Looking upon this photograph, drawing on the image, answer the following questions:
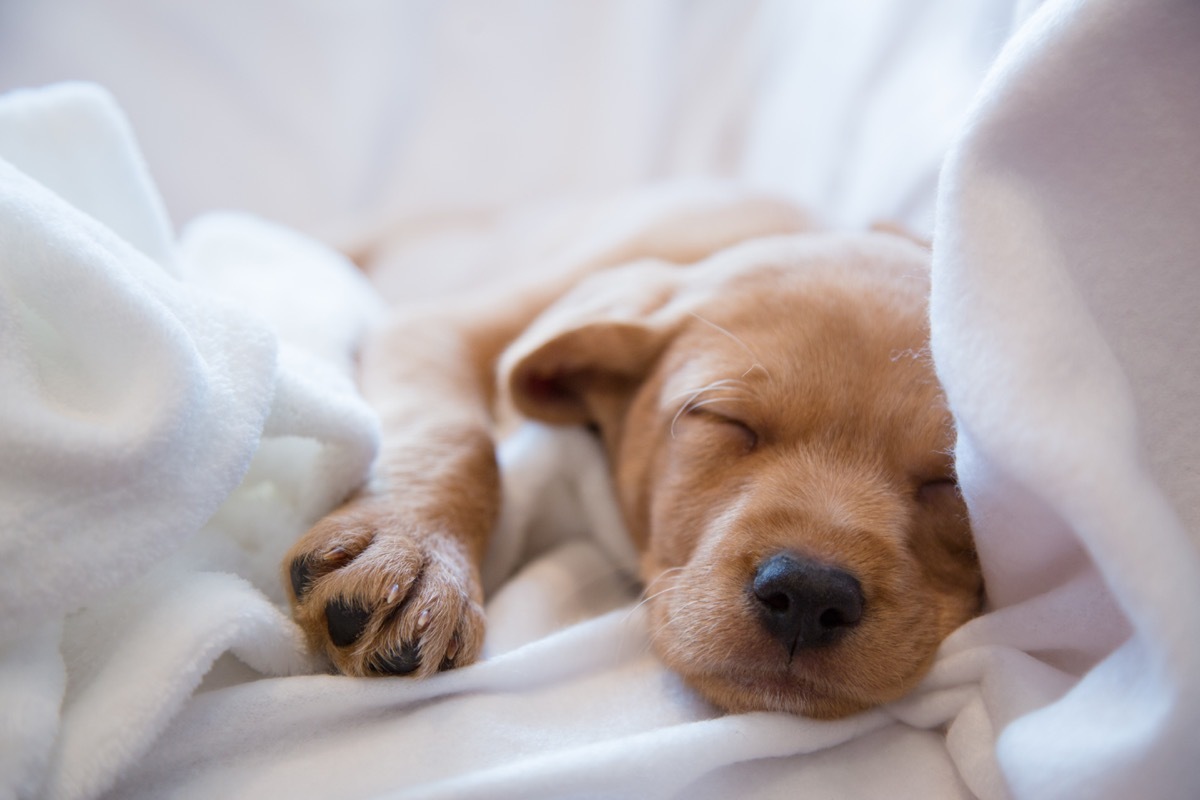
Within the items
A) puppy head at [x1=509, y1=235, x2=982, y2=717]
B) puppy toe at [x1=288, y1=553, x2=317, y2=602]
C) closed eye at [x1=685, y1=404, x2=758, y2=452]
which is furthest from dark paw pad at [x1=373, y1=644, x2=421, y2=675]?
closed eye at [x1=685, y1=404, x2=758, y2=452]

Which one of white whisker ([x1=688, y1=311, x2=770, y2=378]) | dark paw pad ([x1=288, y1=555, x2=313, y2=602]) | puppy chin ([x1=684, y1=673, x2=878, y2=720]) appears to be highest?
white whisker ([x1=688, y1=311, x2=770, y2=378])

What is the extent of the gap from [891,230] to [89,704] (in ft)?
5.81

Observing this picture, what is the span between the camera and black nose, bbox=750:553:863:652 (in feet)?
3.73

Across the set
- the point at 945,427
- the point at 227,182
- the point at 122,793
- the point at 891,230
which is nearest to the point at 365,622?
the point at 122,793

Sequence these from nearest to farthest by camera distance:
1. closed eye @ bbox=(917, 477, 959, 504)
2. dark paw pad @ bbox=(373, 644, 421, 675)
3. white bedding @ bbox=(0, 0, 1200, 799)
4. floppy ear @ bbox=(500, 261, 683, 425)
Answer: white bedding @ bbox=(0, 0, 1200, 799), dark paw pad @ bbox=(373, 644, 421, 675), closed eye @ bbox=(917, 477, 959, 504), floppy ear @ bbox=(500, 261, 683, 425)

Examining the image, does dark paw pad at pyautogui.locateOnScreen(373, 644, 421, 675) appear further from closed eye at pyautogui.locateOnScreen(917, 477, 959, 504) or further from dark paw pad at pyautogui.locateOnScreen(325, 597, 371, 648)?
closed eye at pyautogui.locateOnScreen(917, 477, 959, 504)

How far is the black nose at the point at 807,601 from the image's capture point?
1136mm

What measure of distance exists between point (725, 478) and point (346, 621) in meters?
0.61

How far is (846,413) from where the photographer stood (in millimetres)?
1352

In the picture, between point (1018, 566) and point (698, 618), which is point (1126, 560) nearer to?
point (1018, 566)

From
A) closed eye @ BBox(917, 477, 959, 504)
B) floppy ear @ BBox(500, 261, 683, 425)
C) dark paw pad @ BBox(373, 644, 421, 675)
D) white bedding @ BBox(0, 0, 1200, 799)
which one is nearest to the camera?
white bedding @ BBox(0, 0, 1200, 799)

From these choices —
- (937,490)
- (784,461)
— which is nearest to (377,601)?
(784,461)

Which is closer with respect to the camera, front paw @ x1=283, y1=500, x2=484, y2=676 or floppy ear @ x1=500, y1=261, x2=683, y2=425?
front paw @ x1=283, y1=500, x2=484, y2=676

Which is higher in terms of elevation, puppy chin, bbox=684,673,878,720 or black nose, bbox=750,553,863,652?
black nose, bbox=750,553,863,652
